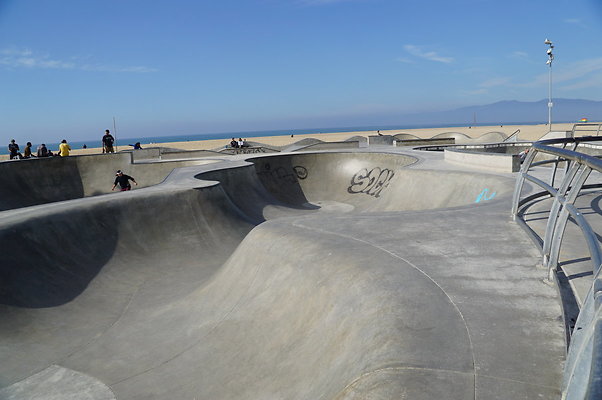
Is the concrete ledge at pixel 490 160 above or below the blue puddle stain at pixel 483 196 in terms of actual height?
above

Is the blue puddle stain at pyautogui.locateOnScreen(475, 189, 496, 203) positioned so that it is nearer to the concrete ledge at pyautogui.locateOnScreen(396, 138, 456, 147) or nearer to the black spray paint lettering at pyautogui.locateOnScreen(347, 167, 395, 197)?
the black spray paint lettering at pyautogui.locateOnScreen(347, 167, 395, 197)

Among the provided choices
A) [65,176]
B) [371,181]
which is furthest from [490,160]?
[65,176]

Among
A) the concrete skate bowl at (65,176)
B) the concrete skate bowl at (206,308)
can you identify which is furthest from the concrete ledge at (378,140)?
the concrete skate bowl at (206,308)

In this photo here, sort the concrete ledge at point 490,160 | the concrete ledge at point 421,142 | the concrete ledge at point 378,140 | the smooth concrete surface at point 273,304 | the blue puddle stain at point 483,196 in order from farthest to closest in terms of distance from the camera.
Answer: the concrete ledge at point 378,140 < the concrete ledge at point 421,142 < the concrete ledge at point 490,160 < the blue puddle stain at point 483,196 < the smooth concrete surface at point 273,304

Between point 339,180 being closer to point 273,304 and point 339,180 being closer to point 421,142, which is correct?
point 421,142

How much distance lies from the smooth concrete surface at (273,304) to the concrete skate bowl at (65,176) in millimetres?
11176

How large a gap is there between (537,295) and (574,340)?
68.1 inches

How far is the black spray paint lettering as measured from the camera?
2172 cm

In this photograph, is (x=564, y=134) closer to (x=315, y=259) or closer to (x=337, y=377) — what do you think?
(x=315, y=259)

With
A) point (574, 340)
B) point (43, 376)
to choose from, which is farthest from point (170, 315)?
point (574, 340)

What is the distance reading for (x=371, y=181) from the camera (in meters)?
22.5

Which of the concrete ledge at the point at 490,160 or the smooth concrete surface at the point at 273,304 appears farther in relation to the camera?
the concrete ledge at the point at 490,160

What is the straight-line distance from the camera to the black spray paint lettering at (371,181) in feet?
71.3

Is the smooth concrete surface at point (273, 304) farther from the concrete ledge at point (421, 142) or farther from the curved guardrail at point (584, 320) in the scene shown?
the concrete ledge at point (421, 142)
